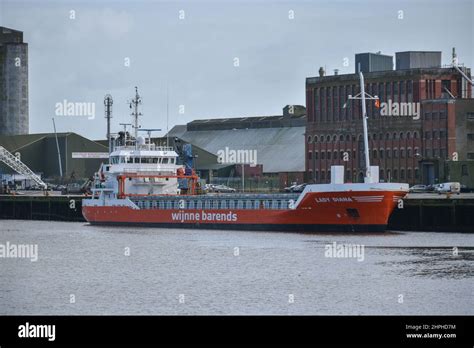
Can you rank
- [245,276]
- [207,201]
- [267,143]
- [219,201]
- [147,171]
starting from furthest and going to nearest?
[267,143], [147,171], [207,201], [219,201], [245,276]

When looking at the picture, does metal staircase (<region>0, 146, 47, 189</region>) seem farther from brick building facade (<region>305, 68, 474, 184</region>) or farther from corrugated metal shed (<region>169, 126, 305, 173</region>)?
brick building facade (<region>305, 68, 474, 184</region>)

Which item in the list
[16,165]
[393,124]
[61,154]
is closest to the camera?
[393,124]

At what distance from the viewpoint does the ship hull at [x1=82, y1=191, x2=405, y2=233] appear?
7238cm

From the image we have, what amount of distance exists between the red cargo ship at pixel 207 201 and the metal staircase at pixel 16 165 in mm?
48695

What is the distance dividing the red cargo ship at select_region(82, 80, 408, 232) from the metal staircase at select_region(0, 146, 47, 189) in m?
48.7

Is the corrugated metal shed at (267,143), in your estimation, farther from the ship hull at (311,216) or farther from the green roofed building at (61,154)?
the ship hull at (311,216)

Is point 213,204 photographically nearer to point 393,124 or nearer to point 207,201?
point 207,201

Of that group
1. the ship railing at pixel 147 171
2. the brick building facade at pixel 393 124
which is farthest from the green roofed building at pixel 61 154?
the ship railing at pixel 147 171

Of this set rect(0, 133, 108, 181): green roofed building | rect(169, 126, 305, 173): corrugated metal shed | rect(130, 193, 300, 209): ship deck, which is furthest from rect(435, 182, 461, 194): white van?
rect(0, 133, 108, 181): green roofed building

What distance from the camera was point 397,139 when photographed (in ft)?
407

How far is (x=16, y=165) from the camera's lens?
141750mm

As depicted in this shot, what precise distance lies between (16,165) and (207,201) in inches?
2522

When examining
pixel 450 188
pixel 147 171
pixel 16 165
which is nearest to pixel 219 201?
pixel 147 171
